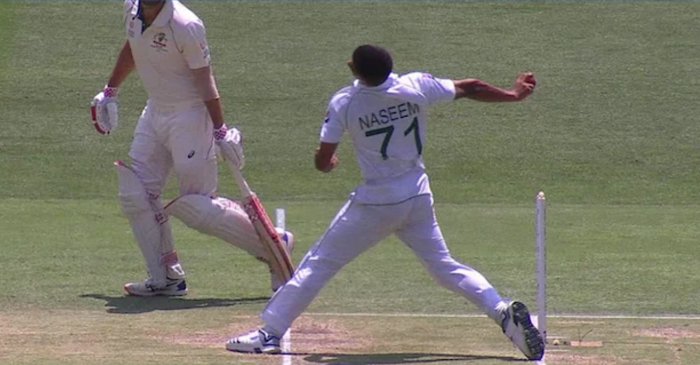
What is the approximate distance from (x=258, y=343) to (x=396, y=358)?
772mm

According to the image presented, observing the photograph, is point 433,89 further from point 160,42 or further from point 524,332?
point 160,42

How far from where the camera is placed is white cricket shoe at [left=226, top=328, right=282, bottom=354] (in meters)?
8.81

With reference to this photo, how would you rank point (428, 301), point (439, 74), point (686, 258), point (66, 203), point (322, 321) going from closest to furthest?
point (322, 321)
point (428, 301)
point (686, 258)
point (66, 203)
point (439, 74)

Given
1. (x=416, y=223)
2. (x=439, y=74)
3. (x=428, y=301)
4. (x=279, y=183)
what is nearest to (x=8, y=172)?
(x=279, y=183)

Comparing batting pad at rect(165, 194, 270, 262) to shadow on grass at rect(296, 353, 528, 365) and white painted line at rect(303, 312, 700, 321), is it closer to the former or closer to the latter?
white painted line at rect(303, 312, 700, 321)

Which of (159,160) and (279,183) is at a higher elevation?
(159,160)

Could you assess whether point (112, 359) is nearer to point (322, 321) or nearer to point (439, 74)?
point (322, 321)

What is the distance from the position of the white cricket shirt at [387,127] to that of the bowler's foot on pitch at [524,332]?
2.74 feet

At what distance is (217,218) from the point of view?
10.6 m

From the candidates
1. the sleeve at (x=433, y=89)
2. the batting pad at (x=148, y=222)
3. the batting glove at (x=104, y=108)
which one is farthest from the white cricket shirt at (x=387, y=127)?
the batting glove at (x=104, y=108)

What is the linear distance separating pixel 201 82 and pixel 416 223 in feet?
7.24

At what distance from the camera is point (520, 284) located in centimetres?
1116

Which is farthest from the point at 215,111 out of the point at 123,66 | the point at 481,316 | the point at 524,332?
the point at 524,332

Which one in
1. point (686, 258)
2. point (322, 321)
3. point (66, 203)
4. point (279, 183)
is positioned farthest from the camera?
point (279, 183)
